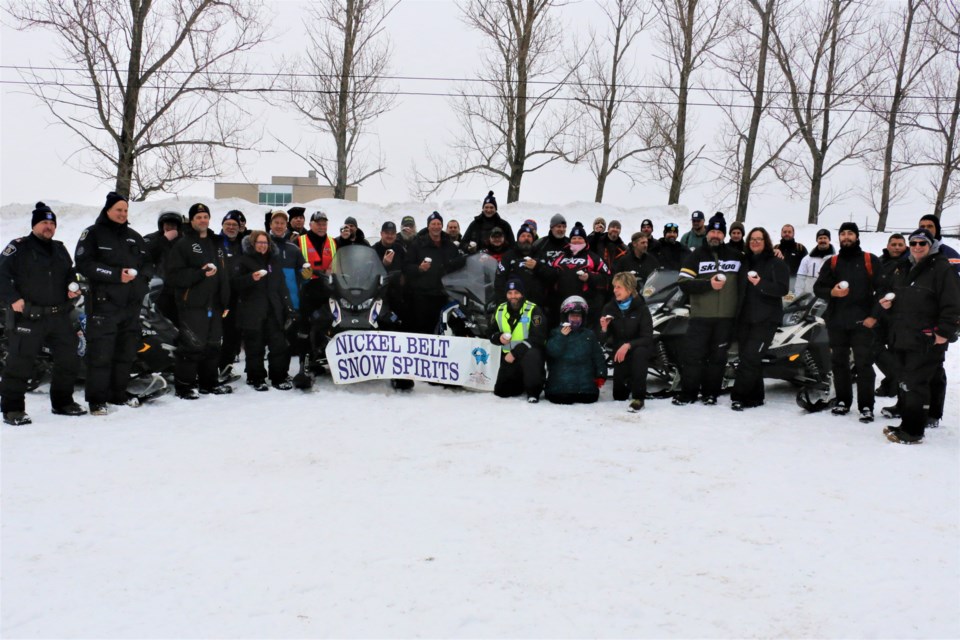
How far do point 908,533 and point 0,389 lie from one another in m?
7.27

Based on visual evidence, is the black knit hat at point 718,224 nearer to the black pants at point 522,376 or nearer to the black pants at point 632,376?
the black pants at point 632,376

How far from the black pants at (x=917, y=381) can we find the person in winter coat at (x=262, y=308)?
617 cm

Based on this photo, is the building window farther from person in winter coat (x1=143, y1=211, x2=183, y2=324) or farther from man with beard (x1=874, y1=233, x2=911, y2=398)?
man with beard (x1=874, y1=233, x2=911, y2=398)

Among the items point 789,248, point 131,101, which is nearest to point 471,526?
point 789,248

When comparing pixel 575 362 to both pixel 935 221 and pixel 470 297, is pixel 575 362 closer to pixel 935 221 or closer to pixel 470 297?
pixel 470 297

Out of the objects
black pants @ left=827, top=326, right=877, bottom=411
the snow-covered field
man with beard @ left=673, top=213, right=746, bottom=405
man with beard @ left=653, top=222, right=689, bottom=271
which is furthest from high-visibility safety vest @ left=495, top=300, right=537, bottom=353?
black pants @ left=827, top=326, right=877, bottom=411

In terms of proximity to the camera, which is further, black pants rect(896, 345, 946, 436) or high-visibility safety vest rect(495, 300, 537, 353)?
high-visibility safety vest rect(495, 300, 537, 353)

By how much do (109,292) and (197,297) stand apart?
3.11 ft

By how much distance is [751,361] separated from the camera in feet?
24.9

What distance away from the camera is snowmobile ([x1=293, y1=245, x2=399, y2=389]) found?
8.05 meters

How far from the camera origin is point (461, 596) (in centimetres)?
354

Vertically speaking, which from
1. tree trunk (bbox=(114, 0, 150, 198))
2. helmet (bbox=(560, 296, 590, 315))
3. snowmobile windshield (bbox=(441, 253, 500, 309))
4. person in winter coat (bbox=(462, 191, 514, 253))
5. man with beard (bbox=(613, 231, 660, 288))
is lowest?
helmet (bbox=(560, 296, 590, 315))

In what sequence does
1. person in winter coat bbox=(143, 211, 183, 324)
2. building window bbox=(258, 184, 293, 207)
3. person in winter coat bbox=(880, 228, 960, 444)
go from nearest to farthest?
person in winter coat bbox=(880, 228, 960, 444) → person in winter coat bbox=(143, 211, 183, 324) → building window bbox=(258, 184, 293, 207)

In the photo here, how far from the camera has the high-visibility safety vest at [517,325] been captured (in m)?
7.86
